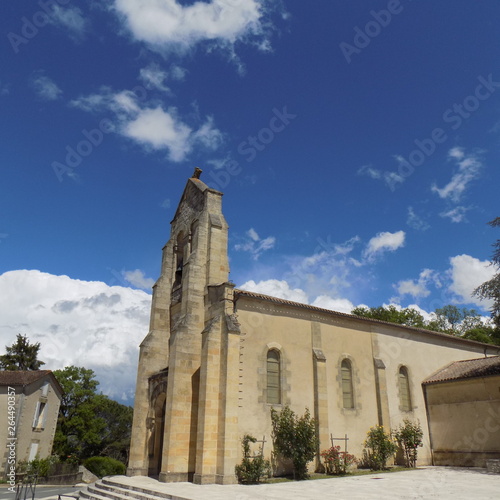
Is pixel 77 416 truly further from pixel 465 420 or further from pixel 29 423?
pixel 465 420

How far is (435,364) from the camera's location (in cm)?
2639

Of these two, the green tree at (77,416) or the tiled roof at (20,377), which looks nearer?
the tiled roof at (20,377)

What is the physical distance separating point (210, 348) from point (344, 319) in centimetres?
870

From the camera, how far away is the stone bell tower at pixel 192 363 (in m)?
16.5

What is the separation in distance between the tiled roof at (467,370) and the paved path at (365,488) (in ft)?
18.4

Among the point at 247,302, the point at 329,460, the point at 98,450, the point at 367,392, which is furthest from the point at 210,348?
the point at 98,450

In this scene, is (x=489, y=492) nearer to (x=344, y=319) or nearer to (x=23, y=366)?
(x=344, y=319)

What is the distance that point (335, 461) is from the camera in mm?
18672

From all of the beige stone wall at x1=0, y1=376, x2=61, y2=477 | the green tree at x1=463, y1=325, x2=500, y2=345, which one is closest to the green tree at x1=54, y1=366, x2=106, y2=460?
the beige stone wall at x1=0, y1=376, x2=61, y2=477

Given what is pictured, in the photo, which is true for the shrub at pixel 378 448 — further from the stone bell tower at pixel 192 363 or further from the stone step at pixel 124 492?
the stone step at pixel 124 492

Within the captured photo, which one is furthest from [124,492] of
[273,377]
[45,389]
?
[45,389]

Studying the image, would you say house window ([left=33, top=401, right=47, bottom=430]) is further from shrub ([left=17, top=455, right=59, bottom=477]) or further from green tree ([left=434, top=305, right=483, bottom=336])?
green tree ([left=434, top=305, right=483, bottom=336])

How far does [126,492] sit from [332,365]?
1116cm

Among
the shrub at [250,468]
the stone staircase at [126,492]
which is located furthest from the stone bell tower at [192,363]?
the stone staircase at [126,492]
